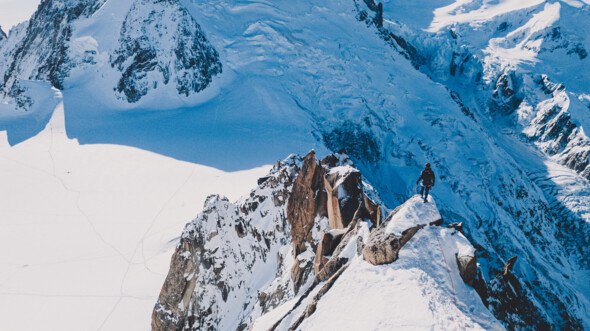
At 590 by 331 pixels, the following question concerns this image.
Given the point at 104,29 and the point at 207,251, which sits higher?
the point at 104,29

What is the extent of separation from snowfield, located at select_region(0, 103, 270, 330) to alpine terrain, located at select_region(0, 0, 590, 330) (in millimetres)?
194

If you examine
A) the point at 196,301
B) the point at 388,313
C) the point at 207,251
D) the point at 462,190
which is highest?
the point at 388,313

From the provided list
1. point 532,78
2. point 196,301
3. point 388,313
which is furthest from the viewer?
point 532,78

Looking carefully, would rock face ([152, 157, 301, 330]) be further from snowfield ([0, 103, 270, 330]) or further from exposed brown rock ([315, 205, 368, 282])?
exposed brown rock ([315, 205, 368, 282])

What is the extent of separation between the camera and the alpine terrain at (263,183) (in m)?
15.3

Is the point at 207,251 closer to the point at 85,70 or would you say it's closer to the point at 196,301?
the point at 196,301

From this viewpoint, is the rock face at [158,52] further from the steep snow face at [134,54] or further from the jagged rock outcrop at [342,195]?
the jagged rock outcrop at [342,195]

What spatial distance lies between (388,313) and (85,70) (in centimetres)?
6266

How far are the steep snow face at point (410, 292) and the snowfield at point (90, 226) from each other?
19909mm

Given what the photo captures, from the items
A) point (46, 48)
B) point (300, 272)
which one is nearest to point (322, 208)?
point (300, 272)

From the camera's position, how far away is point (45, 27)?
69438mm

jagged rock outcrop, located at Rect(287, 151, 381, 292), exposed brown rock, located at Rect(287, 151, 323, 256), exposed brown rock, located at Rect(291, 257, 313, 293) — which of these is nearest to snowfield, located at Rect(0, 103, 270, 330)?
exposed brown rock, located at Rect(287, 151, 323, 256)

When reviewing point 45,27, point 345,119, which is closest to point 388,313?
point 345,119

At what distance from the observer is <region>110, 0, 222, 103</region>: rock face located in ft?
188
